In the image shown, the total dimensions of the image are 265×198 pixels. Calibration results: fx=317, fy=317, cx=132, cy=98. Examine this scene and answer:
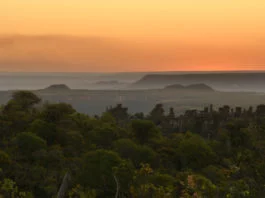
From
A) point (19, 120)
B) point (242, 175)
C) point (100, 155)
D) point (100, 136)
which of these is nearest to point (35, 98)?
point (19, 120)

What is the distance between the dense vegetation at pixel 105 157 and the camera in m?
18.1

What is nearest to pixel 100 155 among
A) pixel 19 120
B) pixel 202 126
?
pixel 19 120

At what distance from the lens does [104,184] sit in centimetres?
2595

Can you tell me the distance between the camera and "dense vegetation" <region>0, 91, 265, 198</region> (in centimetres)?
1811

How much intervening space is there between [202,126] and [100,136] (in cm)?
3334

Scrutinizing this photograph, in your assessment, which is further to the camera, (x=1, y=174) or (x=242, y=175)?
(x=1, y=174)

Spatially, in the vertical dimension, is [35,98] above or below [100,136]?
above

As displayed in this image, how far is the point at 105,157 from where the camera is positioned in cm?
2853

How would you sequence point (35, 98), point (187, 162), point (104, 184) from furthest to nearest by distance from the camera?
1. point (35, 98)
2. point (187, 162)
3. point (104, 184)

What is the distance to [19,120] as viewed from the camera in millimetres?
45500

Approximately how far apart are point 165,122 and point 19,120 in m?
38.5

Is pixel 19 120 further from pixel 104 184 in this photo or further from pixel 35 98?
pixel 104 184

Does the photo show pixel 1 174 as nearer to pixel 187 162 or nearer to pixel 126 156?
pixel 126 156

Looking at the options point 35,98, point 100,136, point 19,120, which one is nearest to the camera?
point 100,136
